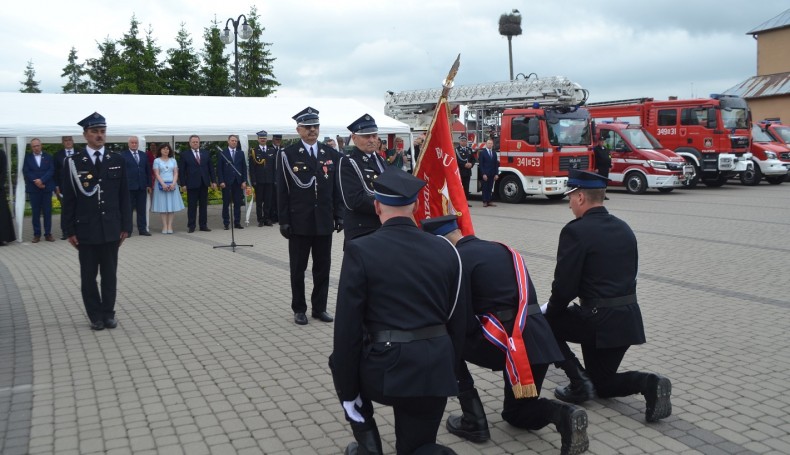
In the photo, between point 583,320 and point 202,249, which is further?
point 202,249

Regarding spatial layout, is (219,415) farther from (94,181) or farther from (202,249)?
(202,249)

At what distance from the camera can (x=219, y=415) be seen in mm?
4973

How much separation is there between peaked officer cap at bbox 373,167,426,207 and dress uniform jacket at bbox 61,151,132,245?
4.64 meters

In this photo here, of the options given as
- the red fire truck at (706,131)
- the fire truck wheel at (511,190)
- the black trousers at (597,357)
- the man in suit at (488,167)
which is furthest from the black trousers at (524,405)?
the red fire truck at (706,131)

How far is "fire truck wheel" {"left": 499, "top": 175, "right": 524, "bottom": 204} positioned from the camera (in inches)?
859

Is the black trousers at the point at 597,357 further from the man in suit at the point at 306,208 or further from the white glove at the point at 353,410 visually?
the man in suit at the point at 306,208

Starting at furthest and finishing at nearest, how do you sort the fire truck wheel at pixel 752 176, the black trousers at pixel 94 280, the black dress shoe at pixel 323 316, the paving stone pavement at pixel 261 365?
the fire truck wheel at pixel 752 176
the black dress shoe at pixel 323 316
the black trousers at pixel 94 280
the paving stone pavement at pixel 261 365

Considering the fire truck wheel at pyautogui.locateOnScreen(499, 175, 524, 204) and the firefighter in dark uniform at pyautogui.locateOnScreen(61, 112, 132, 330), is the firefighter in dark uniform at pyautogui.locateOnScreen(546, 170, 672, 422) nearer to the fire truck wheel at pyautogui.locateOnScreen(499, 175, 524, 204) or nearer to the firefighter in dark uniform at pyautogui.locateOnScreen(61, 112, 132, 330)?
the firefighter in dark uniform at pyautogui.locateOnScreen(61, 112, 132, 330)

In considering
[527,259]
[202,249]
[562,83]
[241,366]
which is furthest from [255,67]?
[241,366]

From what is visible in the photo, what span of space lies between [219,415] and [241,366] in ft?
3.61

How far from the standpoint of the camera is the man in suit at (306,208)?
7520mm

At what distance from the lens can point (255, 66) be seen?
48.6m

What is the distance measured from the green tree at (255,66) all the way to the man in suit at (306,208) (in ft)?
135

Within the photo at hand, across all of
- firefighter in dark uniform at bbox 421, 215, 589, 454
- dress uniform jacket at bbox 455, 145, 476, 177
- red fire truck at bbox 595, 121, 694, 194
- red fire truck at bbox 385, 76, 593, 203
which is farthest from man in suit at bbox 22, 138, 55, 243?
red fire truck at bbox 595, 121, 694, 194
